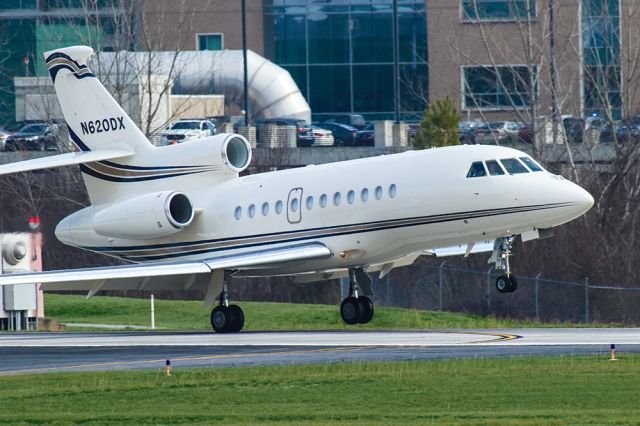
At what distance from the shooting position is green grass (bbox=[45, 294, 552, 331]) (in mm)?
39031

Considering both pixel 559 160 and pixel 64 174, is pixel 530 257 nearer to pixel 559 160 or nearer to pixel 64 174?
pixel 559 160

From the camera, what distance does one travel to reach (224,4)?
89688 mm

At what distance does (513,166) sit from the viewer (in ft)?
96.5

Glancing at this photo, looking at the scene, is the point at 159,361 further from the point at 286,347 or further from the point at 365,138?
the point at 365,138

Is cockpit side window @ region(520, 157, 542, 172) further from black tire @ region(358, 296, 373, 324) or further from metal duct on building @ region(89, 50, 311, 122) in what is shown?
metal duct on building @ region(89, 50, 311, 122)

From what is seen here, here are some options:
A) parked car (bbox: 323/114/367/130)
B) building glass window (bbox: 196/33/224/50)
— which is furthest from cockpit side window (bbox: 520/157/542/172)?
building glass window (bbox: 196/33/224/50)

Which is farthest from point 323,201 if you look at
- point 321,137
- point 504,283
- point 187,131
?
point 321,137

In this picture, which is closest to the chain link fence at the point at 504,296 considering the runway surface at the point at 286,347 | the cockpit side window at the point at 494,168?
the runway surface at the point at 286,347

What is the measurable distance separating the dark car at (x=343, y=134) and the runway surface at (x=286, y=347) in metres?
44.8

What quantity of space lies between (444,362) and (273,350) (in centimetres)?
450

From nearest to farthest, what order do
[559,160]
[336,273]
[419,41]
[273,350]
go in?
[273,350], [336,273], [559,160], [419,41]

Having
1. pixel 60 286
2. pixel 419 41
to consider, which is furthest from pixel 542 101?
pixel 60 286

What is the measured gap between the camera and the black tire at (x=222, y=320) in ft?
104

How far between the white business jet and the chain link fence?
7620 millimetres
